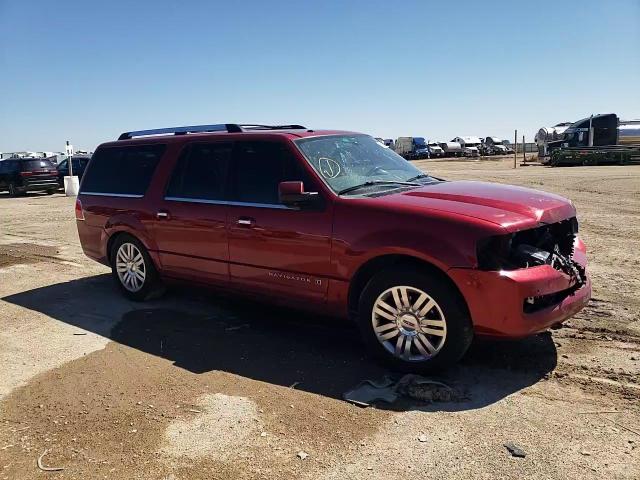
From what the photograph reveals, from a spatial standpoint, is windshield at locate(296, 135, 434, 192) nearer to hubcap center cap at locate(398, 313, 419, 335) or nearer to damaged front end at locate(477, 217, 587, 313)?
hubcap center cap at locate(398, 313, 419, 335)

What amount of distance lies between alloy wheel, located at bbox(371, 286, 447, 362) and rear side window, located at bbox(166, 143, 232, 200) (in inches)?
79.0

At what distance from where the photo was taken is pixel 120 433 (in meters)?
3.48

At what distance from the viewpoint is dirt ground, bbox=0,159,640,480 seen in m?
3.10

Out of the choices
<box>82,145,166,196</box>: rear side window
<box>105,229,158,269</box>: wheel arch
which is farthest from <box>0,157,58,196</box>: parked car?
<box>105,229,158,269</box>: wheel arch

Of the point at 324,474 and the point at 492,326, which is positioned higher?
the point at 492,326

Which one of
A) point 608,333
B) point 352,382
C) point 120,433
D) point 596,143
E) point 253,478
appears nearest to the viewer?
point 253,478

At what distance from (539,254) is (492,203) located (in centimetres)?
50

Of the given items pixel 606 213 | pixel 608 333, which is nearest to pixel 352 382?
pixel 608 333

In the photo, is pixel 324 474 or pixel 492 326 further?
pixel 492 326

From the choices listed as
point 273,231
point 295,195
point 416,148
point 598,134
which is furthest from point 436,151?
point 295,195

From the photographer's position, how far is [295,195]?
447 cm

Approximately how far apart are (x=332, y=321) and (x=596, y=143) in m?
39.6

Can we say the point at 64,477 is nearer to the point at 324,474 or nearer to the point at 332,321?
the point at 324,474

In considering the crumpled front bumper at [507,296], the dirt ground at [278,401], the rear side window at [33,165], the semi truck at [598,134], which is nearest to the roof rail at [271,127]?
the dirt ground at [278,401]
